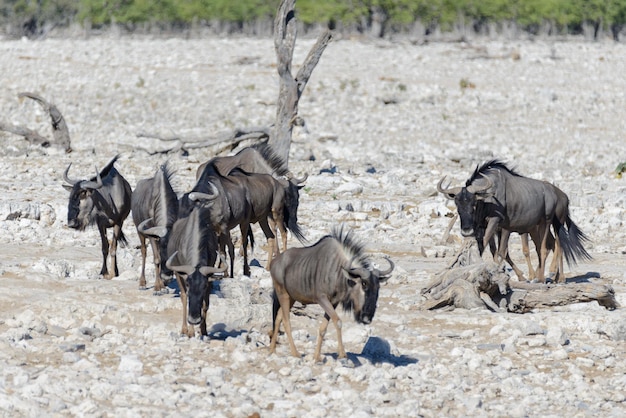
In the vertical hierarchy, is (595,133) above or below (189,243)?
below

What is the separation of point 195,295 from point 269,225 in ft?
13.8

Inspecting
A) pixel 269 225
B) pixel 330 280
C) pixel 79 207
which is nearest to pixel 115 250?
pixel 79 207

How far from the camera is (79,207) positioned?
1375cm

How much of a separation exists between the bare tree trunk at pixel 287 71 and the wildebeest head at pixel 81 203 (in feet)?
24.6

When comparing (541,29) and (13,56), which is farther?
(541,29)

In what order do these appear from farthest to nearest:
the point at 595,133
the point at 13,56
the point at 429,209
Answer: the point at 13,56
the point at 595,133
the point at 429,209

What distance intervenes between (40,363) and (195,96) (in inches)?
926

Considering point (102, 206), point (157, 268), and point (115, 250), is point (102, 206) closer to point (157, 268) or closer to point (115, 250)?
point (115, 250)

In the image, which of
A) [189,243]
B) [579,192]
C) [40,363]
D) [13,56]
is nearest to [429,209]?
[579,192]

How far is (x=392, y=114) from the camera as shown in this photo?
3120 cm

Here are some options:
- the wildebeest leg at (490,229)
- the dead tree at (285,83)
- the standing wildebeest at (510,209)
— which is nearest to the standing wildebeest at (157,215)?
the standing wildebeest at (510,209)

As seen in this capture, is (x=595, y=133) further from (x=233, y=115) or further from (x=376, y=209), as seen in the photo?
(x=376, y=209)

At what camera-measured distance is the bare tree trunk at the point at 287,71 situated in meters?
21.0

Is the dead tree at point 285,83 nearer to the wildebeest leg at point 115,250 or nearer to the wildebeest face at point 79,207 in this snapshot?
the wildebeest leg at point 115,250
